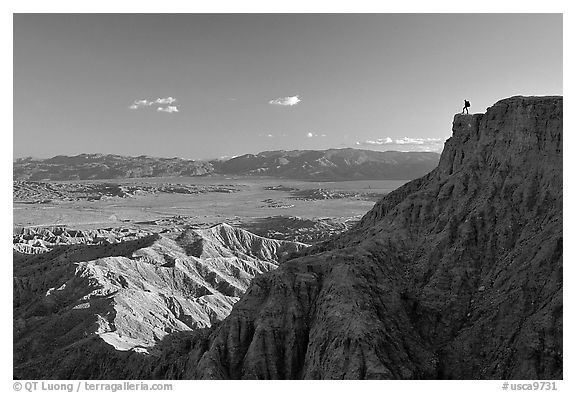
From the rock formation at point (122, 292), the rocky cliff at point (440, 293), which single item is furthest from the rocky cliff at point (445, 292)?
the rock formation at point (122, 292)

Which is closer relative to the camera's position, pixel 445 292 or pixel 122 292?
pixel 445 292

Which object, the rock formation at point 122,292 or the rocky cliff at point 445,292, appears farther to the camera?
Result: the rock formation at point 122,292

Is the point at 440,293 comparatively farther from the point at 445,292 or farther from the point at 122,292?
the point at 122,292

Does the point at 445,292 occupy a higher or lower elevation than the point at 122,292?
higher

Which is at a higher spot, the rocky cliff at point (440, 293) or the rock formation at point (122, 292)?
the rocky cliff at point (440, 293)

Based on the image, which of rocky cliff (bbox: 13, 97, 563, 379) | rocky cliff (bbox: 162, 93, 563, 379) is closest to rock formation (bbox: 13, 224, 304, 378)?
rocky cliff (bbox: 13, 97, 563, 379)

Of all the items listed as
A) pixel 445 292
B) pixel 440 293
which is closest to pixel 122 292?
pixel 440 293

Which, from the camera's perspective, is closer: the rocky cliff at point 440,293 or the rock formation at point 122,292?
the rocky cliff at point 440,293

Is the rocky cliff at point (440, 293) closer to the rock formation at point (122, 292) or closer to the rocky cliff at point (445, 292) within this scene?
the rocky cliff at point (445, 292)

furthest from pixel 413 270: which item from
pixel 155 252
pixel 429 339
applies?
pixel 155 252
